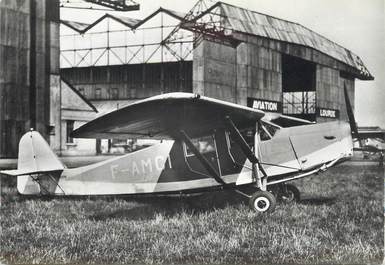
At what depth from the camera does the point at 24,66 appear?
12352 mm

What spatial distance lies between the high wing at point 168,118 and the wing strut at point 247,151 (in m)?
0.16

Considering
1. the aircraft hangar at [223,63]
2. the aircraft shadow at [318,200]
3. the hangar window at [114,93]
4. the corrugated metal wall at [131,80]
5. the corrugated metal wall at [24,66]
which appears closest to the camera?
the aircraft shadow at [318,200]

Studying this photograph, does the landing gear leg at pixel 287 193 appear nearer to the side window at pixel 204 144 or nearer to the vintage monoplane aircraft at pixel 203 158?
the vintage monoplane aircraft at pixel 203 158

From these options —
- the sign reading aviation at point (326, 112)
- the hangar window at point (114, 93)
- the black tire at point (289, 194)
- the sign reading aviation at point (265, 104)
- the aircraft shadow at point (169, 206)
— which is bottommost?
the aircraft shadow at point (169, 206)

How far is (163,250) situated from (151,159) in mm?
2955

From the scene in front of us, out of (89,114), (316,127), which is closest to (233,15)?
(316,127)

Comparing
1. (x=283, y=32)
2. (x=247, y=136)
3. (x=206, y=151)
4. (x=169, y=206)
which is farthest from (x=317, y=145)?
(x=283, y=32)

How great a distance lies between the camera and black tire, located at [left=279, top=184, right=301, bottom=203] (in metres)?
8.69

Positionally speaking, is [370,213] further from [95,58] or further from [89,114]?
[95,58]

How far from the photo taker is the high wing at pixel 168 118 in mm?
5836

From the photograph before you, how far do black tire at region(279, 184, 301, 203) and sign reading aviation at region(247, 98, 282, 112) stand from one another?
33.0ft

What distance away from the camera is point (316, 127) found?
778 cm

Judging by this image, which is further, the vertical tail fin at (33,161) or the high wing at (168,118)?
the vertical tail fin at (33,161)

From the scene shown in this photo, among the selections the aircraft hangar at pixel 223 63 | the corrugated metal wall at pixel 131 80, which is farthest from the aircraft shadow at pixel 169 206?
the corrugated metal wall at pixel 131 80
